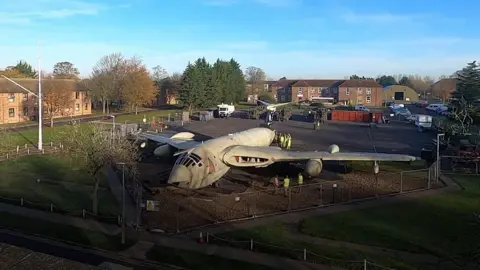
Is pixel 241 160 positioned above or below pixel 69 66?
below

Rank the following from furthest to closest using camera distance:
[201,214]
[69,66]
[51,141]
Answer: [69,66]
[51,141]
[201,214]

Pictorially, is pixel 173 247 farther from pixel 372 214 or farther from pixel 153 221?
pixel 372 214

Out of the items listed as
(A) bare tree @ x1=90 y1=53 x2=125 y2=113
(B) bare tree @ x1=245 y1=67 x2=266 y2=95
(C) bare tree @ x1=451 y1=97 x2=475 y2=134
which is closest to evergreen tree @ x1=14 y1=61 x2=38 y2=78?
(A) bare tree @ x1=90 y1=53 x2=125 y2=113

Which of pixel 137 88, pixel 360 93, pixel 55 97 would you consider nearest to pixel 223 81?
pixel 137 88

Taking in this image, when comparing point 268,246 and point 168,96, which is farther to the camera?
point 168,96

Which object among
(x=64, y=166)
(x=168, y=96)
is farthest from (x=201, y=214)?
(x=168, y=96)

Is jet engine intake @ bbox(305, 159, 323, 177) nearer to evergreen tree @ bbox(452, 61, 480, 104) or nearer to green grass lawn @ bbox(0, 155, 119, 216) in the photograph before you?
green grass lawn @ bbox(0, 155, 119, 216)

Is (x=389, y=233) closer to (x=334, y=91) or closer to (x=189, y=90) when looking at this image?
(x=189, y=90)

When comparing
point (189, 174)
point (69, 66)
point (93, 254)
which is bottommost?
point (93, 254)
